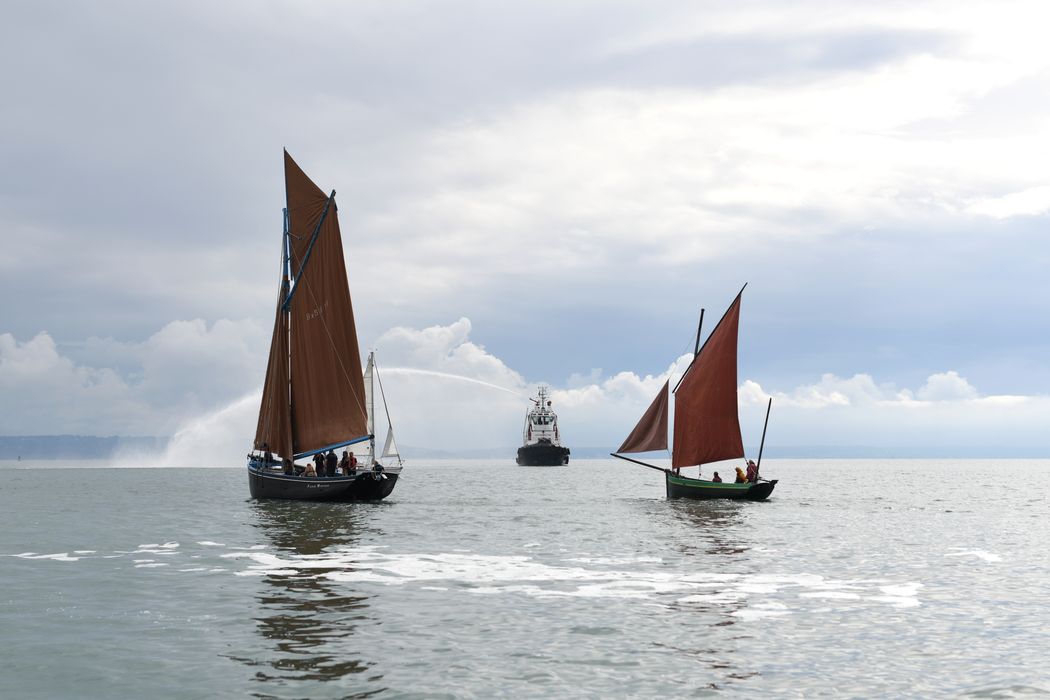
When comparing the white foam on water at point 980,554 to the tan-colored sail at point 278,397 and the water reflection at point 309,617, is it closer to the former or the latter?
the water reflection at point 309,617

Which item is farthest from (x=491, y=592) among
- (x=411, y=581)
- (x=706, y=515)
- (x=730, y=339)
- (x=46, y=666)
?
(x=730, y=339)

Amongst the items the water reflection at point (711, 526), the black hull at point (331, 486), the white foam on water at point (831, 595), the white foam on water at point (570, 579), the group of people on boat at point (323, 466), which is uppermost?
the group of people on boat at point (323, 466)

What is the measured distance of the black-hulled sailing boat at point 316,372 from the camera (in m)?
67.4

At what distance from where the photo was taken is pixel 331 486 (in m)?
67.3

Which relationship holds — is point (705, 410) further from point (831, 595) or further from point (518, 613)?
point (518, 613)

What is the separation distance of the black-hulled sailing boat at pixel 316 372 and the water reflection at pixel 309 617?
22.0 metres

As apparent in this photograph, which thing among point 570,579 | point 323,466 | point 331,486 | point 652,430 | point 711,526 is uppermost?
point 652,430

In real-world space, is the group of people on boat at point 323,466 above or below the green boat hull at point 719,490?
above

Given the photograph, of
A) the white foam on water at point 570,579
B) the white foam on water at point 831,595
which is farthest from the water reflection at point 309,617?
the white foam on water at point 831,595

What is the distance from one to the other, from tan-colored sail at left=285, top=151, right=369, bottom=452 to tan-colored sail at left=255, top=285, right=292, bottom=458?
2.38ft

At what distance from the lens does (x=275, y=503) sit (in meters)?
72.9

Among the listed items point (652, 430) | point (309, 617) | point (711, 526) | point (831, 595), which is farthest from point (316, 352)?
point (831, 595)

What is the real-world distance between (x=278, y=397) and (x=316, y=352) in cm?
493

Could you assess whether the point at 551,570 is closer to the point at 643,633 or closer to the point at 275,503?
the point at 643,633
